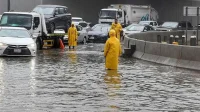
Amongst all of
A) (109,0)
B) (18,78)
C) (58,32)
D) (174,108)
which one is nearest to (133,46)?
(58,32)

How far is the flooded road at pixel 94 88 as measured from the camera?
13608 mm

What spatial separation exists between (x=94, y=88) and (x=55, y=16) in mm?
26856

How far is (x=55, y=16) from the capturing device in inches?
1709

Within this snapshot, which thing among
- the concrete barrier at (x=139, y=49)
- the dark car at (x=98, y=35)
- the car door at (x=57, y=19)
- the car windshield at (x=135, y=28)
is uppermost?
the car door at (x=57, y=19)

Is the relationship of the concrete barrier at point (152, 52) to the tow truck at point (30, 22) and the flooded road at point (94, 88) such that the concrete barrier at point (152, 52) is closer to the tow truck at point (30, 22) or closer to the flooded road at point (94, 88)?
the flooded road at point (94, 88)

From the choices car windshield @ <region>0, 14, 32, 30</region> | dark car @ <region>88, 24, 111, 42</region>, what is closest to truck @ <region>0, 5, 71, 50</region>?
car windshield @ <region>0, 14, 32, 30</region>

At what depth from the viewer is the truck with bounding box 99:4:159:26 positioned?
6178 cm

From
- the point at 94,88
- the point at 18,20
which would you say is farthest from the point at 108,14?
the point at 94,88

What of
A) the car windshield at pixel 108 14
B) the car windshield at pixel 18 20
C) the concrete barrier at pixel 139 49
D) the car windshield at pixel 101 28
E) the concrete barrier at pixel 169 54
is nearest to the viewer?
the concrete barrier at pixel 169 54

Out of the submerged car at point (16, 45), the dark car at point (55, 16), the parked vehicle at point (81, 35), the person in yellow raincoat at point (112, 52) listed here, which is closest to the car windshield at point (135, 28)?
the parked vehicle at point (81, 35)

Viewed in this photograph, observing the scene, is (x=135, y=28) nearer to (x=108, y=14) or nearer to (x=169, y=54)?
(x=108, y=14)

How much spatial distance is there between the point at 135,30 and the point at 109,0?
29956 mm

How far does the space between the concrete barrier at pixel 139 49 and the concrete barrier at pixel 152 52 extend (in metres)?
0.42

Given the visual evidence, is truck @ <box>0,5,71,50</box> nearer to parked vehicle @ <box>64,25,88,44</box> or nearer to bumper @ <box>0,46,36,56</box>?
bumper @ <box>0,46,36,56</box>
